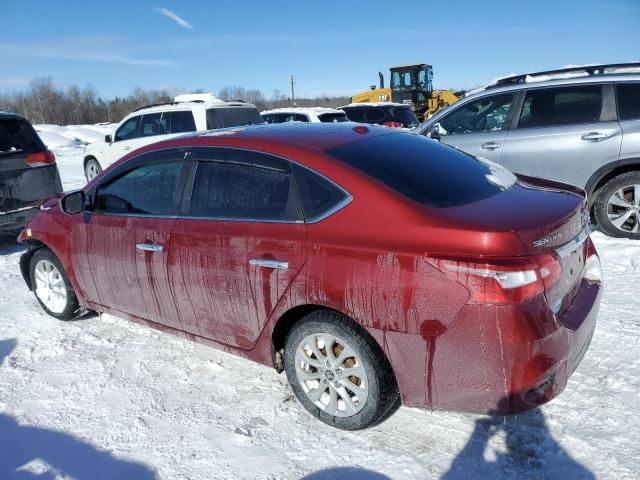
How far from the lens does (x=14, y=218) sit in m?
6.12

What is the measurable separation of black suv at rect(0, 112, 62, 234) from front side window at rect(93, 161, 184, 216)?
3.13 m

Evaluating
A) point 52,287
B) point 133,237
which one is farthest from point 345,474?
point 52,287

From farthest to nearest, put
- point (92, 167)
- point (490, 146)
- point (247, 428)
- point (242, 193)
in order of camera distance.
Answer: point (92, 167) → point (490, 146) → point (242, 193) → point (247, 428)

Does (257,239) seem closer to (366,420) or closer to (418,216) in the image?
(418,216)

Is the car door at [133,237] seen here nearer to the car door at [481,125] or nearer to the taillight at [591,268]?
the taillight at [591,268]

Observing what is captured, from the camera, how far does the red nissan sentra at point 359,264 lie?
2201 millimetres

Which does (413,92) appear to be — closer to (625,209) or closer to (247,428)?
(625,209)

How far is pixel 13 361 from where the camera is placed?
3.68 metres

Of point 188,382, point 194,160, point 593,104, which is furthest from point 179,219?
point 593,104

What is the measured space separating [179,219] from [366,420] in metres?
1.67

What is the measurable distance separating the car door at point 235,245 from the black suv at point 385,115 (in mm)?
12535

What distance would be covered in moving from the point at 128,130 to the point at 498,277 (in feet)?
33.8

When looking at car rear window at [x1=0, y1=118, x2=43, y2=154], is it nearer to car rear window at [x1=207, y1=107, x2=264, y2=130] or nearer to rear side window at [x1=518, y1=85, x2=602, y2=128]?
car rear window at [x1=207, y1=107, x2=264, y2=130]

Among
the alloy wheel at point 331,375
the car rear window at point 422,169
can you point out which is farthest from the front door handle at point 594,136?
the alloy wheel at point 331,375
